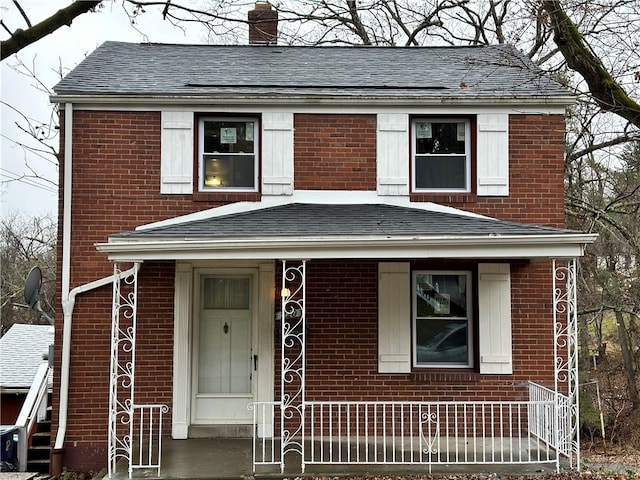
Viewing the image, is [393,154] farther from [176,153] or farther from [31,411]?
[31,411]

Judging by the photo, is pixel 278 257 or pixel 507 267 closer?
Answer: pixel 278 257

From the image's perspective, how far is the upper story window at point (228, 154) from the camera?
888cm

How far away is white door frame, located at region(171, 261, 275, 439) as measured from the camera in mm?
8234

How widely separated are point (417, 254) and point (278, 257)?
1.63 meters

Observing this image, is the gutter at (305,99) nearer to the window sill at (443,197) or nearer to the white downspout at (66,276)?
the white downspout at (66,276)

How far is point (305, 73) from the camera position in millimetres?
9930

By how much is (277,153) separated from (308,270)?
5.91ft

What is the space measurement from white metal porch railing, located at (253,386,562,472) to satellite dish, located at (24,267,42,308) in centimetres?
392

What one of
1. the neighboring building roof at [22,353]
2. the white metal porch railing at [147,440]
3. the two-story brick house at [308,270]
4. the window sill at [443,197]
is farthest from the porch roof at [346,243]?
the neighboring building roof at [22,353]

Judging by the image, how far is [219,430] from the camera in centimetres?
836

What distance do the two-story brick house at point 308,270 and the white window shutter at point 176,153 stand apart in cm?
2

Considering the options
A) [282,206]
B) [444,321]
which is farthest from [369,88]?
[444,321]

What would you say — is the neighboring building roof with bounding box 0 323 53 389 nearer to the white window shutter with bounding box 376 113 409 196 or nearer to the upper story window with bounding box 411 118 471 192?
the white window shutter with bounding box 376 113 409 196

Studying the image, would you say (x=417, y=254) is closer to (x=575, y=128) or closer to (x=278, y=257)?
(x=278, y=257)
